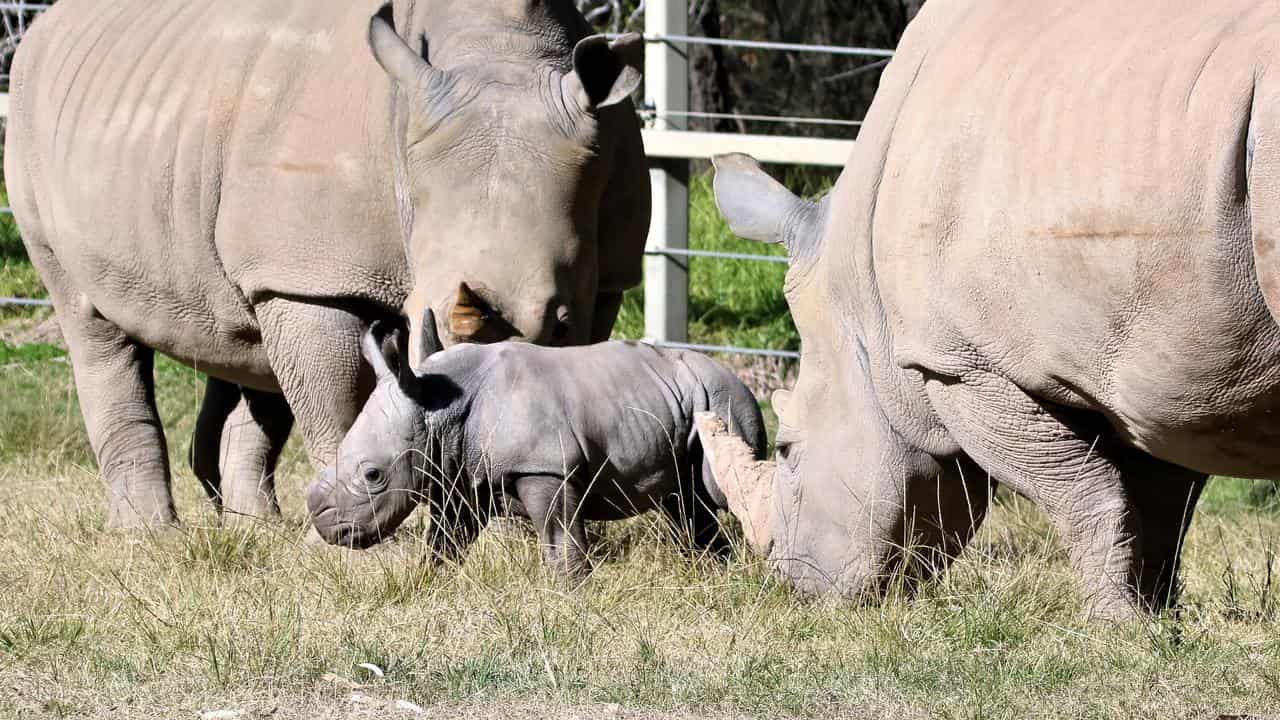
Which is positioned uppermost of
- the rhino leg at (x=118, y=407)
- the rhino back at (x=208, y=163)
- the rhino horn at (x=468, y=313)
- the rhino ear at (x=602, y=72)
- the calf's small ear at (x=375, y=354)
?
the rhino ear at (x=602, y=72)

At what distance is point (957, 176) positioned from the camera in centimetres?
358

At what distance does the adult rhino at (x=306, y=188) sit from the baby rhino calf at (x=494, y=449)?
0.13 m

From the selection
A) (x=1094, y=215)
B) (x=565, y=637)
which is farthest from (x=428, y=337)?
(x=1094, y=215)

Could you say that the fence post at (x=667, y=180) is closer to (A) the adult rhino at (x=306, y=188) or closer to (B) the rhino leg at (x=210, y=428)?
(B) the rhino leg at (x=210, y=428)

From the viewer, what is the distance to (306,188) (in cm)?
526

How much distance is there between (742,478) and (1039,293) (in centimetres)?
137

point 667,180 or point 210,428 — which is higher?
point 667,180

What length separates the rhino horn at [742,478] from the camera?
178 inches

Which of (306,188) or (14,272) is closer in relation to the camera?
(306,188)

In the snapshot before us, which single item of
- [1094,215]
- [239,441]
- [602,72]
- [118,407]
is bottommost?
[239,441]

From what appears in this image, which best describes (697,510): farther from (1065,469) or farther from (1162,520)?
(1065,469)

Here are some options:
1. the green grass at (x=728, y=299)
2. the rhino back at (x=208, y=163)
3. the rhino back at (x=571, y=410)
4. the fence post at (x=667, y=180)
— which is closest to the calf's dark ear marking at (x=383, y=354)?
the rhino back at (x=571, y=410)

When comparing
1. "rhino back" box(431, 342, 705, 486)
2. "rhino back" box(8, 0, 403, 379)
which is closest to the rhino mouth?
"rhino back" box(431, 342, 705, 486)

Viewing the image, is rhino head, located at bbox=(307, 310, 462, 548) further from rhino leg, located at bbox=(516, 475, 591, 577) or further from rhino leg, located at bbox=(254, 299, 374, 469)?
rhino leg, located at bbox=(254, 299, 374, 469)
